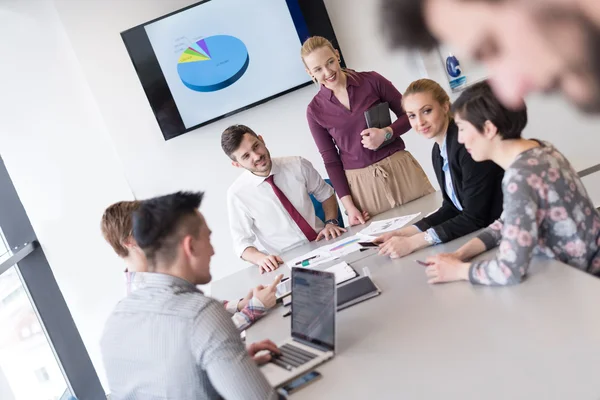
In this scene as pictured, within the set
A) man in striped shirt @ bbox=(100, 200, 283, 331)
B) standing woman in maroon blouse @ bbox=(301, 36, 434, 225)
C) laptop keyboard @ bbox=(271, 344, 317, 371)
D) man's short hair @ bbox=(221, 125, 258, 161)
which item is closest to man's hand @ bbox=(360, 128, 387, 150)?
standing woman in maroon blouse @ bbox=(301, 36, 434, 225)

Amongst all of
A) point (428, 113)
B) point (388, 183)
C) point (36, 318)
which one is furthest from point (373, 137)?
point (36, 318)

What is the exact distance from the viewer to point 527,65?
0.29 m

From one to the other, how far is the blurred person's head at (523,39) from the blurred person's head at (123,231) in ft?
5.99

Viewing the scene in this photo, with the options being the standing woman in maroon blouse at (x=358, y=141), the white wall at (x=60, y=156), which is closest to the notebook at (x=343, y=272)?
the standing woman in maroon blouse at (x=358, y=141)

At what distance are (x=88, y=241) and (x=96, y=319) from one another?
0.49 metres

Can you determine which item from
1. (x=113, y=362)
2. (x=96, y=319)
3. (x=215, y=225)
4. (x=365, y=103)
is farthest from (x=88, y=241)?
(x=113, y=362)

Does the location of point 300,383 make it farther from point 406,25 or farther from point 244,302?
point 406,25

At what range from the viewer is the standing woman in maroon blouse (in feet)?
8.13

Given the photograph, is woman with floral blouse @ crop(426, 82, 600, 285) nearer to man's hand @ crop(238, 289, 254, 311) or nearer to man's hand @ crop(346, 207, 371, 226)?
man's hand @ crop(238, 289, 254, 311)

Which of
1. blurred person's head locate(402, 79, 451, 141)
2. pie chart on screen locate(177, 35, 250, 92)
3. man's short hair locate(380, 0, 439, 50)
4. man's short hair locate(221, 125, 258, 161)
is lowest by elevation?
blurred person's head locate(402, 79, 451, 141)

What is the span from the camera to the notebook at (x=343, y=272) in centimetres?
185

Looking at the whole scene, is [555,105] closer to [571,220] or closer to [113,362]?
[571,220]

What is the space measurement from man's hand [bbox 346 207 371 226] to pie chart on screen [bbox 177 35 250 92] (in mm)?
1289

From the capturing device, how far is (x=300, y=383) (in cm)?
126
